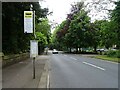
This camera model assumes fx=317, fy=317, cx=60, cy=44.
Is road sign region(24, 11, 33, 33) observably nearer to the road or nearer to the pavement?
the pavement

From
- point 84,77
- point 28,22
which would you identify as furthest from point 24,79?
point 84,77

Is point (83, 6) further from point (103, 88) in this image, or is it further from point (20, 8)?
point (103, 88)

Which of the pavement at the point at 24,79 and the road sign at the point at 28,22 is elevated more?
the road sign at the point at 28,22

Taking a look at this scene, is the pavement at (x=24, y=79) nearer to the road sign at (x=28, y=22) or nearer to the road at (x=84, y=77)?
the road at (x=84, y=77)

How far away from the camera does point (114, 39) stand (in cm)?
5138

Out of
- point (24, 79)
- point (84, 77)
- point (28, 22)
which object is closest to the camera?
point (28, 22)

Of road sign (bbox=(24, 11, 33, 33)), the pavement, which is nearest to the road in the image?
the pavement

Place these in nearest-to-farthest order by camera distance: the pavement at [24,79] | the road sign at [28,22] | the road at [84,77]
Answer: the pavement at [24,79]
the road at [84,77]
the road sign at [28,22]

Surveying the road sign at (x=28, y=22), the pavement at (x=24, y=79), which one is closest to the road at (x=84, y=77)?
the pavement at (x=24, y=79)

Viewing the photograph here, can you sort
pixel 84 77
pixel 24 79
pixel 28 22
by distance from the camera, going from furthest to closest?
pixel 84 77 < pixel 24 79 < pixel 28 22

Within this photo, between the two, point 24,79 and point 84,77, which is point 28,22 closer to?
point 24,79

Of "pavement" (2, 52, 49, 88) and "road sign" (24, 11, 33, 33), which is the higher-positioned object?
A: "road sign" (24, 11, 33, 33)

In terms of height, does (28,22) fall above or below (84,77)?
above

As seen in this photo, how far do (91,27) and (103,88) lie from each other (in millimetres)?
67270
